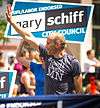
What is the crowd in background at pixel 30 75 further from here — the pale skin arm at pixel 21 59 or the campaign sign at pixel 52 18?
the campaign sign at pixel 52 18

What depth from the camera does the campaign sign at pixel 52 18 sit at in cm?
540

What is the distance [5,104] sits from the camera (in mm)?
3760

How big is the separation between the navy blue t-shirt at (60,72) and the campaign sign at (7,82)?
1.17 ft

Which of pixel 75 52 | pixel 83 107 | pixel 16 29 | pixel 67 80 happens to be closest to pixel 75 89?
pixel 67 80

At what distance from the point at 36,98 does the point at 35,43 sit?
1595 millimetres

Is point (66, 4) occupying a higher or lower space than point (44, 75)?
higher

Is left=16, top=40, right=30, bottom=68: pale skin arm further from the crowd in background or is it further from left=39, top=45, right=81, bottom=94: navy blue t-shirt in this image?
left=39, top=45, right=81, bottom=94: navy blue t-shirt

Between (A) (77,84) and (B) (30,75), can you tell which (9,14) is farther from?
(A) (77,84)

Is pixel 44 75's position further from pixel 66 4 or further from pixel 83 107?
pixel 83 107

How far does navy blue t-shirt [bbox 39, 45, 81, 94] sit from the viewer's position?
205 inches

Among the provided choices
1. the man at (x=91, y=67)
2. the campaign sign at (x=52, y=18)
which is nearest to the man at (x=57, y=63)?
the campaign sign at (x=52, y=18)

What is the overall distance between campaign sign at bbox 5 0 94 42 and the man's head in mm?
143

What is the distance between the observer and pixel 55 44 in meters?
5.29

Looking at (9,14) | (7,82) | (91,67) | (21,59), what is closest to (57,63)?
(21,59)
